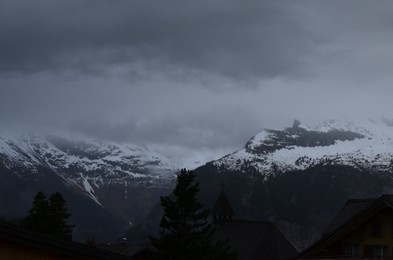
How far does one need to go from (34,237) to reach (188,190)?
39.2 meters

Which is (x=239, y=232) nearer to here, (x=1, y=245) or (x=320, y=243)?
(x=320, y=243)

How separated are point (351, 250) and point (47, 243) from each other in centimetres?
2338

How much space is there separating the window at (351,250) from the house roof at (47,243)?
2038 centimetres

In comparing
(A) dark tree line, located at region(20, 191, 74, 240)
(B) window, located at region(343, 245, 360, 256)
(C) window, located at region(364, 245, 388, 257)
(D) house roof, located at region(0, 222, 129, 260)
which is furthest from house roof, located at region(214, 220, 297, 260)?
(D) house roof, located at region(0, 222, 129, 260)

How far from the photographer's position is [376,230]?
45938 millimetres

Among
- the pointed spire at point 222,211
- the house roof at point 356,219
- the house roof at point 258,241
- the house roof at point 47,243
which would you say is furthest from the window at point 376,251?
the pointed spire at point 222,211

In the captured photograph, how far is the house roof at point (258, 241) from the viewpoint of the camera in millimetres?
117188

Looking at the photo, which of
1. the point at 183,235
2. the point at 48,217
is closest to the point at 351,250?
the point at 183,235

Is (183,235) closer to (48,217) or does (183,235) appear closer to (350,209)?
(350,209)

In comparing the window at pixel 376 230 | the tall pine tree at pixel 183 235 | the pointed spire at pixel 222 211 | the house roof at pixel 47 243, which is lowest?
the house roof at pixel 47 243

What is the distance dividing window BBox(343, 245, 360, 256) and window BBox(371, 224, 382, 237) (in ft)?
4.40

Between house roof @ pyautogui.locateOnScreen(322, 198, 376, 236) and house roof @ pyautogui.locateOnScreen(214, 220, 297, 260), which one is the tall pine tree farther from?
house roof @ pyautogui.locateOnScreen(214, 220, 297, 260)

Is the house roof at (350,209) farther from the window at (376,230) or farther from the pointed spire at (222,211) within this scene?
the pointed spire at (222,211)

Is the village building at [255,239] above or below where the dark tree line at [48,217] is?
above
